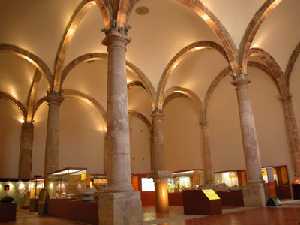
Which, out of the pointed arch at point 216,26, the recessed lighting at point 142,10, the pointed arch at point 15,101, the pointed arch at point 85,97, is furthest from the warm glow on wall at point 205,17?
the pointed arch at point 15,101

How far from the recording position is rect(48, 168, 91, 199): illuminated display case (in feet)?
37.8

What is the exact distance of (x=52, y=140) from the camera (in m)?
13.4

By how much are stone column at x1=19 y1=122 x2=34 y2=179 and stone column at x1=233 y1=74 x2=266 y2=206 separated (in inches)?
518

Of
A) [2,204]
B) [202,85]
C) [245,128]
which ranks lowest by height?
[2,204]

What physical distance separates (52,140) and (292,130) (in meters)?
12.4

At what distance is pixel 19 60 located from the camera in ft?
54.0

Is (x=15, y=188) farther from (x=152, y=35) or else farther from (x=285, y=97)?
(x=285, y=97)

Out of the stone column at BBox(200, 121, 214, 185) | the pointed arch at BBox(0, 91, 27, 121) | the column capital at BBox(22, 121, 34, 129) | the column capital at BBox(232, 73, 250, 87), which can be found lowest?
the stone column at BBox(200, 121, 214, 185)

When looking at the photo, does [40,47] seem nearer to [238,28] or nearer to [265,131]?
[238,28]

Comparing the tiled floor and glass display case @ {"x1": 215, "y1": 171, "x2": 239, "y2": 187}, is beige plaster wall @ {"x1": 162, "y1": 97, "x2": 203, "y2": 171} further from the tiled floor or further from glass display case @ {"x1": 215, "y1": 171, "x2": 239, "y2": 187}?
the tiled floor

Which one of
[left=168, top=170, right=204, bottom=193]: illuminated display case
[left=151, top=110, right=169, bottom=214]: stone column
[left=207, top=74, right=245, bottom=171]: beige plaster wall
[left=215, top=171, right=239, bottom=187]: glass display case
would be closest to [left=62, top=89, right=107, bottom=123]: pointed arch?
[left=151, top=110, right=169, bottom=214]: stone column

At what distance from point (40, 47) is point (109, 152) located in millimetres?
8699

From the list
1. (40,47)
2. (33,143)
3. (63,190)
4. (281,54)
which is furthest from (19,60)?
(281,54)

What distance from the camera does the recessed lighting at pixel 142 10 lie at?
13797 millimetres
